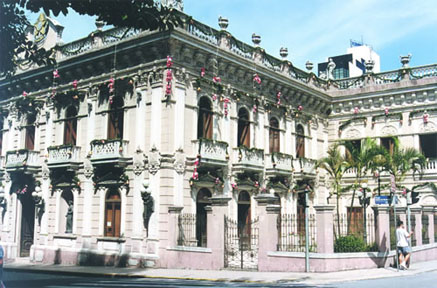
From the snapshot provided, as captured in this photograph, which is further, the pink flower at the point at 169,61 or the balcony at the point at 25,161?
the balcony at the point at 25,161

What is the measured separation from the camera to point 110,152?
2256 centimetres

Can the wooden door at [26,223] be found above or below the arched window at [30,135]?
below

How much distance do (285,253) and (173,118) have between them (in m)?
7.68

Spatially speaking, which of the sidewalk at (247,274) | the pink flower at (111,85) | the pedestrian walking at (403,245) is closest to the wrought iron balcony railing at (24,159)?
the pink flower at (111,85)

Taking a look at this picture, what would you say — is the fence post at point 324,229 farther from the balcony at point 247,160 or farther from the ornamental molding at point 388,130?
the ornamental molding at point 388,130

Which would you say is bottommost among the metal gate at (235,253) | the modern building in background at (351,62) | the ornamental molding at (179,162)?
the metal gate at (235,253)

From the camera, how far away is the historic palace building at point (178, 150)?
20.3m

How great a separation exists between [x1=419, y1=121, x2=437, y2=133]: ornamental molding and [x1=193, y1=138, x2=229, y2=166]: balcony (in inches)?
514

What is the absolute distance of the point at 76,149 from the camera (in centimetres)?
2436

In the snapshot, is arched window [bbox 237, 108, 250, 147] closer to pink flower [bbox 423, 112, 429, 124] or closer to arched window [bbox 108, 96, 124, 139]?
arched window [bbox 108, 96, 124, 139]

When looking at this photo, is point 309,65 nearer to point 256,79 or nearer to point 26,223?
point 256,79

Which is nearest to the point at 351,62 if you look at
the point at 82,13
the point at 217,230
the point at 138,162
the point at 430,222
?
the point at 430,222

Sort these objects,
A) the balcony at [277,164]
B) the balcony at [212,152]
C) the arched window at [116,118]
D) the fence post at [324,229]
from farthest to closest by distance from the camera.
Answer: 1. the balcony at [277,164]
2. the arched window at [116,118]
3. the balcony at [212,152]
4. the fence post at [324,229]

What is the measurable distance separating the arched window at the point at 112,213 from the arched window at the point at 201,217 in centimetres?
358
